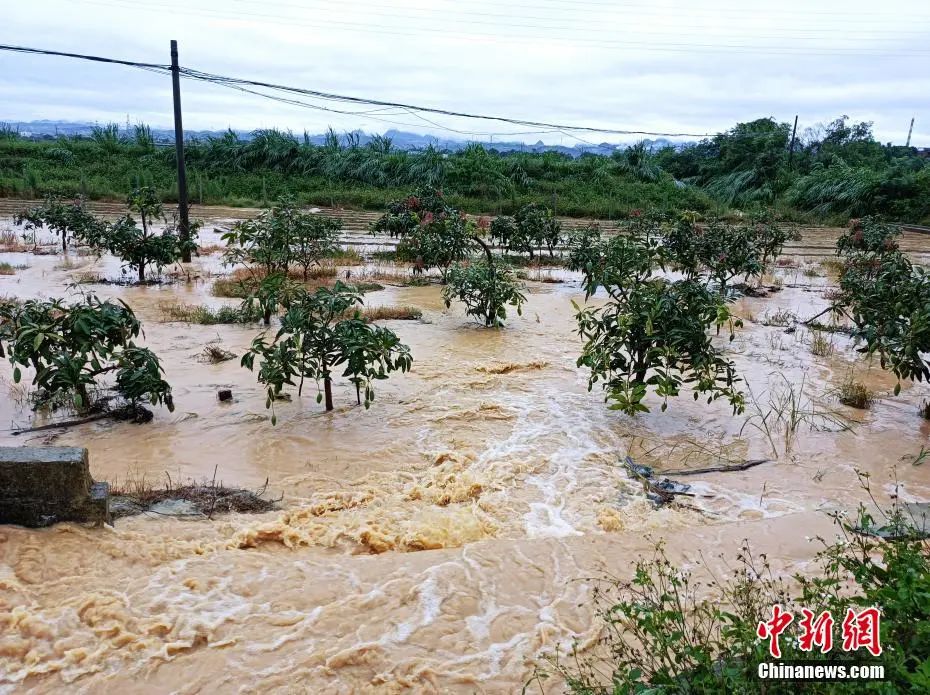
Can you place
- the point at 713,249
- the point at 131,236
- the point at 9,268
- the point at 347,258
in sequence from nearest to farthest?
the point at 713,249 < the point at 131,236 < the point at 9,268 < the point at 347,258

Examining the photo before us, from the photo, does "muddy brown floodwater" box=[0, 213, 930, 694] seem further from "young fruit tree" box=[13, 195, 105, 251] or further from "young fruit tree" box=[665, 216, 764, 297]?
"young fruit tree" box=[13, 195, 105, 251]

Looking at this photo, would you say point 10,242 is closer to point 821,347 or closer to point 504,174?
point 821,347

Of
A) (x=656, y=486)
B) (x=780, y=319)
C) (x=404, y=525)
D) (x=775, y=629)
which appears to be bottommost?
(x=404, y=525)

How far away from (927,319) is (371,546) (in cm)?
520

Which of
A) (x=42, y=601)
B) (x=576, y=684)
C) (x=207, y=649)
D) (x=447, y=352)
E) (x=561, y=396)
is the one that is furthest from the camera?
(x=447, y=352)

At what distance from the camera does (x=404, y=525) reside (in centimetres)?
497

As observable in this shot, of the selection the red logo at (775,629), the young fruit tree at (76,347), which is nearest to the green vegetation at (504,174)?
the young fruit tree at (76,347)

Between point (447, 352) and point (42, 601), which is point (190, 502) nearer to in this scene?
point (42, 601)

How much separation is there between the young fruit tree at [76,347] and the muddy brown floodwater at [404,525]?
461 millimetres

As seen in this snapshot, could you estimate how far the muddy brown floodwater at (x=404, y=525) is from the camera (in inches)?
143

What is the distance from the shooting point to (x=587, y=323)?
6.93 metres

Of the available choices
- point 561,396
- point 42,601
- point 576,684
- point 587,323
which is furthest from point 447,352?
point 576,684

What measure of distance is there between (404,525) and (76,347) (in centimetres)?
331

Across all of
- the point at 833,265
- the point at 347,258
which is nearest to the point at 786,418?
the point at 347,258
